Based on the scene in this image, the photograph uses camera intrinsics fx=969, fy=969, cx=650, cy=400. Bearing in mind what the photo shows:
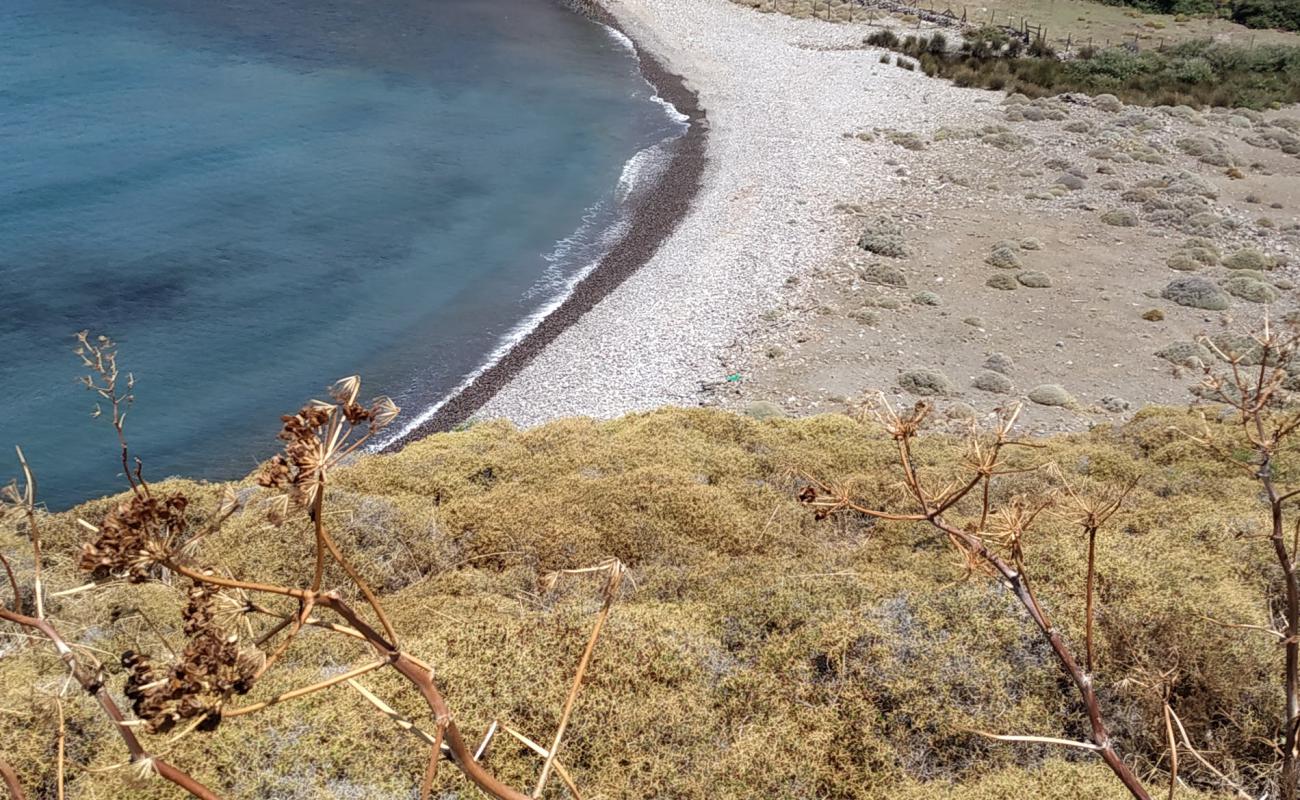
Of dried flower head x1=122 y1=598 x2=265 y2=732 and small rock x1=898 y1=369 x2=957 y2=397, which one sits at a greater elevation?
dried flower head x1=122 y1=598 x2=265 y2=732

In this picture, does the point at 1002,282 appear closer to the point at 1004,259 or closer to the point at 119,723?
the point at 1004,259

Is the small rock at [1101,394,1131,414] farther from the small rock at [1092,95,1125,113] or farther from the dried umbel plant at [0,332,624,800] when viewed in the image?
the small rock at [1092,95,1125,113]

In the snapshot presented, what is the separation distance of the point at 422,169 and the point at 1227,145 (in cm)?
2909

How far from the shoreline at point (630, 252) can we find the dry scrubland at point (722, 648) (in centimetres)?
1187

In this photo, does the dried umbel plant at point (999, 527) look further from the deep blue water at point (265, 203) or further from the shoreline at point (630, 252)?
the deep blue water at point (265, 203)

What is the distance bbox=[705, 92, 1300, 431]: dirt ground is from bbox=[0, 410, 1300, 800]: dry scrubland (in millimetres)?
10345

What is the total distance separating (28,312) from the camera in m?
24.7

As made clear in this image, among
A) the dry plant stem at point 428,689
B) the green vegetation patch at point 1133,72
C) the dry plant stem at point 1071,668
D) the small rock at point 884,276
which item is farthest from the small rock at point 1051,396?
the green vegetation patch at point 1133,72

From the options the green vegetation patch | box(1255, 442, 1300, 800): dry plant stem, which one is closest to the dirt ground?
the green vegetation patch

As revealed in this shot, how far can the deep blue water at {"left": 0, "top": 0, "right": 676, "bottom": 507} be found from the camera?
74.0 feet

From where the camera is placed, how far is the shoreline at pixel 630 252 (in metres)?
22.0

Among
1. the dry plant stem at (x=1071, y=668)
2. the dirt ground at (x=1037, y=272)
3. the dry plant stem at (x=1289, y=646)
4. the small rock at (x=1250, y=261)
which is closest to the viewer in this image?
the dry plant stem at (x=1071, y=668)

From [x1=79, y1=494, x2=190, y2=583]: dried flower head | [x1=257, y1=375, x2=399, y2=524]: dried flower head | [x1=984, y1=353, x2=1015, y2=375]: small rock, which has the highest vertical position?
[x1=257, y1=375, x2=399, y2=524]: dried flower head

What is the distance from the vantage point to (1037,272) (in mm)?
25734
